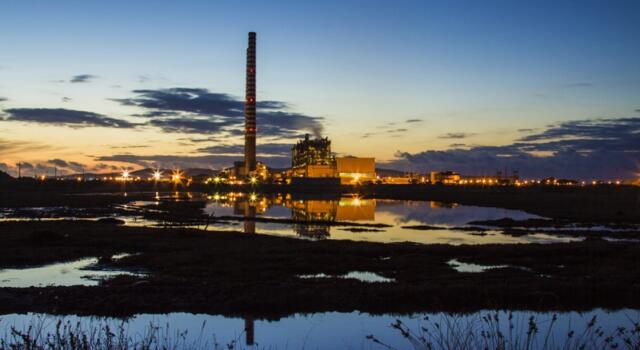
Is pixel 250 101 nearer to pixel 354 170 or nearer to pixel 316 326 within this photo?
pixel 354 170

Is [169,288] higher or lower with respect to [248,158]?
lower

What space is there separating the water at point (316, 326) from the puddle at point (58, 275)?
4.16 meters

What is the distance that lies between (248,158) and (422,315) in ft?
489

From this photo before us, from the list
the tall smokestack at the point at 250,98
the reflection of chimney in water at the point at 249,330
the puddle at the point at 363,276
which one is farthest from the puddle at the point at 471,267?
the tall smokestack at the point at 250,98

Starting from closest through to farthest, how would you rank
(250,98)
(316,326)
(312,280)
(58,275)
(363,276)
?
(316,326)
(312,280)
(58,275)
(363,276)
(250,98)

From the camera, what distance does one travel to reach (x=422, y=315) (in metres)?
14.6

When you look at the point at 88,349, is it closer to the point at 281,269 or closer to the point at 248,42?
the point at 281,269

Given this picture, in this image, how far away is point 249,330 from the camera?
44.1 ft

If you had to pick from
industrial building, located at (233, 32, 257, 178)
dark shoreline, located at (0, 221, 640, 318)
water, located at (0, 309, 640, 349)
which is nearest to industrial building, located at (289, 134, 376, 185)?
industrial building, located at (233, 32, 257, 178)

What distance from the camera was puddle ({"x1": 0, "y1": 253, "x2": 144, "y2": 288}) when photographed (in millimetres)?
17891

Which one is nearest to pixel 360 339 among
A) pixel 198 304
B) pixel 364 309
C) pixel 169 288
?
pixel 364 309

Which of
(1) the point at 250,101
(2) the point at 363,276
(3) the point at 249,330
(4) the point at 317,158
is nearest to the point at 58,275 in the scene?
(3) the point at 249,330

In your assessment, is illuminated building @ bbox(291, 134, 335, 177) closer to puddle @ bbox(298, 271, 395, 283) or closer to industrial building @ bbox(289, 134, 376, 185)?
industrial building @ bbox(289, 134, 376, 185)

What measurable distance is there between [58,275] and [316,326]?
1041 centimetres
